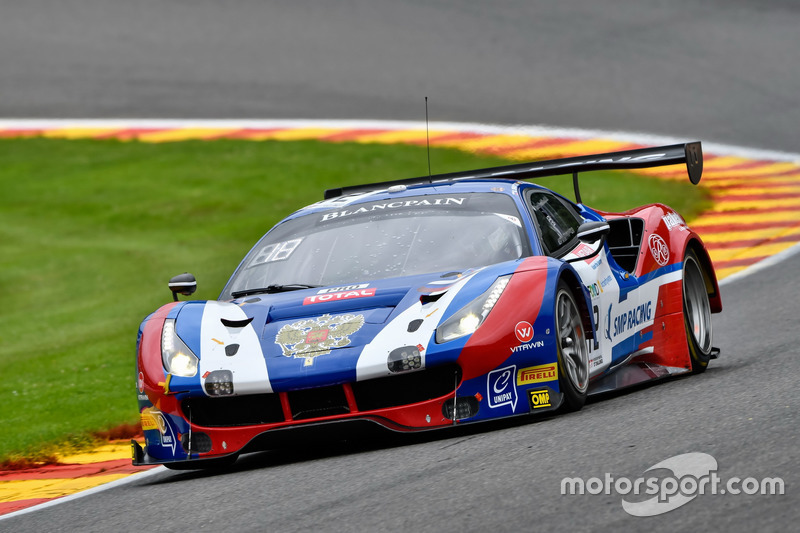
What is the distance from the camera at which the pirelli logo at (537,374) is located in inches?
207

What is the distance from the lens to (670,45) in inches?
808

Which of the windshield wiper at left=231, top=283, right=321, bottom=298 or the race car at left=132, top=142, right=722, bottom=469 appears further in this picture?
the windshield wiper at left=231, top=283, right=321, bottom=298

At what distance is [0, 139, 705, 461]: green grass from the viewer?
873 cm

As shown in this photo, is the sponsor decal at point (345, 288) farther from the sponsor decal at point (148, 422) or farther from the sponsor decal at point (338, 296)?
the sponsor decal at point (148, 422)

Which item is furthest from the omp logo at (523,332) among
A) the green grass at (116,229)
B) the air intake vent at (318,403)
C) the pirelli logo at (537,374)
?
the green grass at (116,229)

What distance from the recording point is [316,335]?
5.36 metres

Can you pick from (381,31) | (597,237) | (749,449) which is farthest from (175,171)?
(749,449)

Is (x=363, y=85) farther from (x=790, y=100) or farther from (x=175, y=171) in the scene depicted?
(x=790, y=100)

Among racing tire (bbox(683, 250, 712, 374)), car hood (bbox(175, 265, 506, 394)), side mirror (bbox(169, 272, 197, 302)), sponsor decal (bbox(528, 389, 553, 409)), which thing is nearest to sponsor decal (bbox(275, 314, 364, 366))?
car hood (bbox(175, 265, 506, 394))

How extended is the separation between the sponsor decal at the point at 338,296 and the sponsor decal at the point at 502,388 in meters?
0.72

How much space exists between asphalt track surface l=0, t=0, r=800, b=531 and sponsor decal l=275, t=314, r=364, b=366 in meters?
0.47

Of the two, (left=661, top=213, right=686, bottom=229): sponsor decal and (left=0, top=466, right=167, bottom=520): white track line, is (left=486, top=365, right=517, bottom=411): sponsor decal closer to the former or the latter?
(left=0, top=466, right=167, bottom=520): white track line

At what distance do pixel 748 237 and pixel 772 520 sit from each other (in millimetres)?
8889

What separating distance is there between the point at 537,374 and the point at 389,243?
4.27ft
